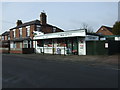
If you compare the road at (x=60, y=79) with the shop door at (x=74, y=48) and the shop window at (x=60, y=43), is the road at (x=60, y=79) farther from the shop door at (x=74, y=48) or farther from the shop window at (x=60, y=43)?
the shop window at (x=60, y=43)

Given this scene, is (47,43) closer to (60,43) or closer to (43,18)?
(60,43)

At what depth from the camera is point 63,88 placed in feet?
17.9

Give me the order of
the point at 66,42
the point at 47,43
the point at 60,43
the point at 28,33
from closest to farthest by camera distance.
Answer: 1. the point at 66,42
2. the point at 60,43
3. the point at 47,43
4. the point at 28,33

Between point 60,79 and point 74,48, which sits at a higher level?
point 74,48

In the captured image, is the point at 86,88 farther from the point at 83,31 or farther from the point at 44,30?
the point at 44,30

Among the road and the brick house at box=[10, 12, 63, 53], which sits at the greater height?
the brick house at box=[10, 12, 63, 53]

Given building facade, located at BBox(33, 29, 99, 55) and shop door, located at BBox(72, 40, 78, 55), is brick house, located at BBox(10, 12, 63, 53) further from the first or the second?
shop door, located at BBox(72, 40, 78, 55)

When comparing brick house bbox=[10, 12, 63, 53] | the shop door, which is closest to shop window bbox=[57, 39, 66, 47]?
the shop door

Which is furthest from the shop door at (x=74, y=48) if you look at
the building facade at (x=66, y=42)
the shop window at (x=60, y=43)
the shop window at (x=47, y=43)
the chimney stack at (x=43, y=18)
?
the chimney stack at (x=43, y=18)

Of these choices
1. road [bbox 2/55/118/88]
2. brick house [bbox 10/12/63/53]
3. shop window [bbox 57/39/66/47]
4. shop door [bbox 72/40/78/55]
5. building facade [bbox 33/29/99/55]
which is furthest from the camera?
brick house [bbox 10/12/63/53]

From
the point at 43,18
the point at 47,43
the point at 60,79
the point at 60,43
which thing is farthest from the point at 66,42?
the point at 60,79

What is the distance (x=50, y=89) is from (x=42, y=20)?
1141 inches

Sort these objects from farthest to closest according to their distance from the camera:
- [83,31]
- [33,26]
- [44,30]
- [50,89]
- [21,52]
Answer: [44,30] < [33,26] < [21,52] < [83,31] < [50,89]

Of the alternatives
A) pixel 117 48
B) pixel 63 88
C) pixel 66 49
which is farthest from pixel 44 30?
pixel 63 88
